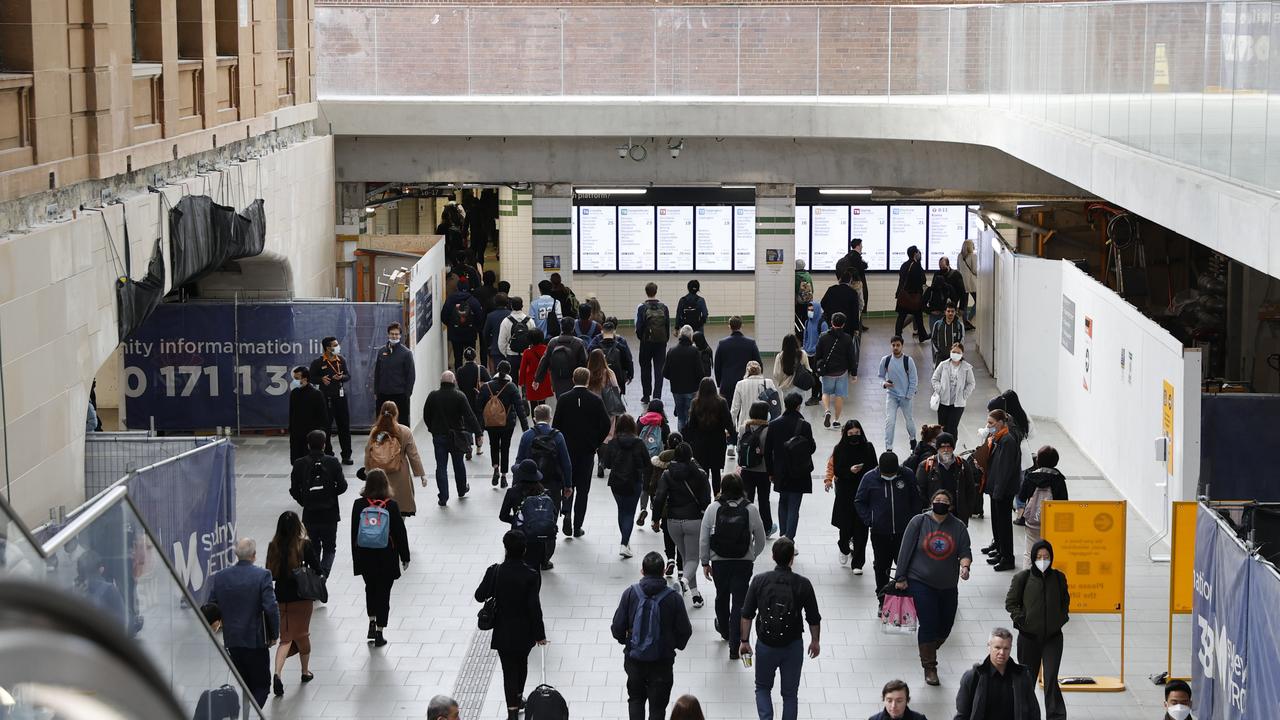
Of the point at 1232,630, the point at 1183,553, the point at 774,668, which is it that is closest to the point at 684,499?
the point at 774,668

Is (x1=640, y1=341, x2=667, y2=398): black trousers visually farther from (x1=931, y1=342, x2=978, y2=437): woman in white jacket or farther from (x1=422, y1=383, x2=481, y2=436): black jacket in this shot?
(x1=422, y1=383, x2=481, y2=436): black jacket

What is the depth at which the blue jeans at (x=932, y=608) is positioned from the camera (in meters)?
10.5

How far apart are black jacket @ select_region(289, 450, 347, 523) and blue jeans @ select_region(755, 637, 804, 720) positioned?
382cm

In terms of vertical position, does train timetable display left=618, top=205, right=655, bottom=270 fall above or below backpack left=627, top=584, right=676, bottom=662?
above

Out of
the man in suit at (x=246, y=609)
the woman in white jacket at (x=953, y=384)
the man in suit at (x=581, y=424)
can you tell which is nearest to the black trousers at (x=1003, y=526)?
the woman in white jacket at (x=953, y=384)

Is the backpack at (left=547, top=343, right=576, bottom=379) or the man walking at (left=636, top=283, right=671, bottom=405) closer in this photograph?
the backpack at (left=547, top=343, right=576, bottom=379)

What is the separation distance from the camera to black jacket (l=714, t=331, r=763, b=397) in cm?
1702

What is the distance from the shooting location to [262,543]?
14352 mm

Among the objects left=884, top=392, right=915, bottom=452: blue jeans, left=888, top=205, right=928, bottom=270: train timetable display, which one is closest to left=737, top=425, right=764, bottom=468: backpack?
left=884, top=392, right=915, bottom=452: blue jeans

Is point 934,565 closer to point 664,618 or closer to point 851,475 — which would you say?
point 664,618

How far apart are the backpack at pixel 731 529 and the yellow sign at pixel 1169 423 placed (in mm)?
4840

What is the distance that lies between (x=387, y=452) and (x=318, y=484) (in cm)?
159

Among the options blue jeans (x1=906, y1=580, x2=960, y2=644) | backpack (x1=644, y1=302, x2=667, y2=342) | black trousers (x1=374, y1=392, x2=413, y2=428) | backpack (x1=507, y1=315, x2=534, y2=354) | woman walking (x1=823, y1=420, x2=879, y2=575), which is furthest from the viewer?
backpack (x1=644, y1=302, x2=667, y2=342)

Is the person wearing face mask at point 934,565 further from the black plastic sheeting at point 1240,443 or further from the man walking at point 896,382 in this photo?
the man walking at point 896,382
